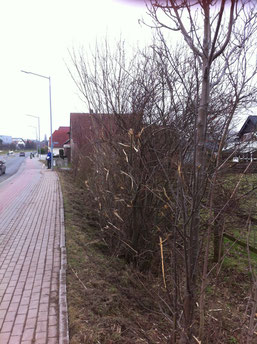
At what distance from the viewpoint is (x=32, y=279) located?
4539 mm

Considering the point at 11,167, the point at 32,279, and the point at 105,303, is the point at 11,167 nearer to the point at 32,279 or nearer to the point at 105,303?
the point at 32,279

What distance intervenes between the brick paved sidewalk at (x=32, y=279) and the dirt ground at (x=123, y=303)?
0.16 metres

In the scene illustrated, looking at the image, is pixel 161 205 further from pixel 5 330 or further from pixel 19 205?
pixel 19 205

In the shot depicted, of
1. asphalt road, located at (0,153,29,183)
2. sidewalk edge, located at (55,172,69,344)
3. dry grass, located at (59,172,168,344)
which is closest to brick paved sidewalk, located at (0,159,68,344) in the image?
sidewalk edge, located at (55,172,69,344)

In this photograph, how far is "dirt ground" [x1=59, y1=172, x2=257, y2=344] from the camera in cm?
312

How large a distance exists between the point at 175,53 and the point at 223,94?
1.39m

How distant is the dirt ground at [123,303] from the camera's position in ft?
10.2

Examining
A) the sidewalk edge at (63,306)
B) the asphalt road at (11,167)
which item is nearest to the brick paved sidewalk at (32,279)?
the sidewalk edge at (63,306)

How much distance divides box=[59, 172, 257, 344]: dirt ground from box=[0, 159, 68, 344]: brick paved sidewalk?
16 cm

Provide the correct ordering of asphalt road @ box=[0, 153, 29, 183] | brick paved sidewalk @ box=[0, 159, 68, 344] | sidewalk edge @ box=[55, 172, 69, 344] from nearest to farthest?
sidewalk edge @ box=[55, 172, 69, 344]
brick paved sidewalk @ box=[0, 159, 68, 344]
asphalt road @ box=[0, 153, 29, 183]

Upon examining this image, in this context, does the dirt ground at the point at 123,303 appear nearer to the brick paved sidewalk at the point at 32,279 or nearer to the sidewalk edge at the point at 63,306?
the sidewalk edge at the point at 63,306

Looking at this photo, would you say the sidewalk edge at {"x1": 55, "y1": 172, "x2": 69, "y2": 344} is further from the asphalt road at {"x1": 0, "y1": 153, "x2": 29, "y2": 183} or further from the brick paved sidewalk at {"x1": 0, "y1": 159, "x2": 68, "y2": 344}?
the asphalt road at {"x1": 0, "y1": 153, "x2": 29, "y2": 183}

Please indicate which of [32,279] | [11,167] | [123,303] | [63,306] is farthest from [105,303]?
[11,167]

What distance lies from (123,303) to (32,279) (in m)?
1.38
